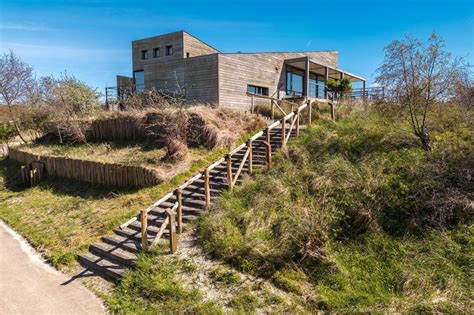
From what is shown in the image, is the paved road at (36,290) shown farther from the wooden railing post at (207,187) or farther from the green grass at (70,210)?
the wooden railing post at (207,187)

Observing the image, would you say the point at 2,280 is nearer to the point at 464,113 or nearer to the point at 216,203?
the point at 216,203

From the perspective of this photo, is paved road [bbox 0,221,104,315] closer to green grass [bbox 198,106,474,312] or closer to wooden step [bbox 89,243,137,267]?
wooden step [bbox 89,243,137,267]

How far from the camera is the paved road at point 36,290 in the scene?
4758 mm

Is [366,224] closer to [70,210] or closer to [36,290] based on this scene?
[36,290]

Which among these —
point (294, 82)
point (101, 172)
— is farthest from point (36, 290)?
point (294, 82)

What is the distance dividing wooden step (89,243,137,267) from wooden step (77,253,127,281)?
9 cm

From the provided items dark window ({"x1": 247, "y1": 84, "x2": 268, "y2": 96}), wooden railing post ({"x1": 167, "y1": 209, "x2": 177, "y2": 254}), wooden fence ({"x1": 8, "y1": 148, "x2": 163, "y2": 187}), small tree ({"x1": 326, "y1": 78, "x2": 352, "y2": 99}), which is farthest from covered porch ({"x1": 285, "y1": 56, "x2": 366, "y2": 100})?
wooden railing post ({"x1": 167, "y1": 209, "x2": 177, "y2": 254})

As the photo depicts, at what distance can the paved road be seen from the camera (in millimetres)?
4758

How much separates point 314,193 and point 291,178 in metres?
0.90

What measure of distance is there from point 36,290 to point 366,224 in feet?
20.8

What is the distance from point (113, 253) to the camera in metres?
6.18

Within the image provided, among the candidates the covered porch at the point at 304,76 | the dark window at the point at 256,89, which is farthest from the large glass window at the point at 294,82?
the dark window at the point at 256,89

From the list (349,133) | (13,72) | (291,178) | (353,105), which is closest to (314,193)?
(291,178)

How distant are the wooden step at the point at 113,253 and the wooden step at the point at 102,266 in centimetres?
9
